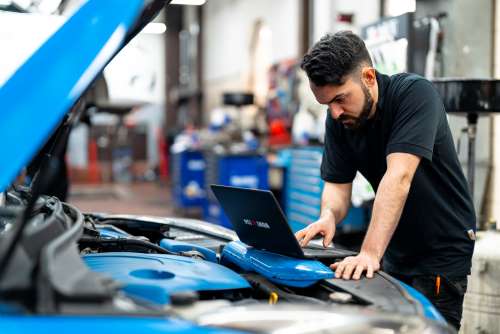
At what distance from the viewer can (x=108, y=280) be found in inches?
42.7

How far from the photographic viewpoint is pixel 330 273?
1.50m

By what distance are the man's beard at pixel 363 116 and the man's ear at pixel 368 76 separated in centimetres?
2

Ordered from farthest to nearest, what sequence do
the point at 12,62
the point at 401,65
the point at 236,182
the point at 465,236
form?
the point at 236,182
the point at 401,65
the point at 12,62
the point at 465,236

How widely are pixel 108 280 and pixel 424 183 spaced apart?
3.34 feet

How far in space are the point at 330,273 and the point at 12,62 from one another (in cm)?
120

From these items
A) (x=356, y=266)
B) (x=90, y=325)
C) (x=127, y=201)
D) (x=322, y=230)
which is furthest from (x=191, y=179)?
(x=90, y=325)

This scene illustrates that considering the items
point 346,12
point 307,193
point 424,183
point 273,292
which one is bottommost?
point 307,193

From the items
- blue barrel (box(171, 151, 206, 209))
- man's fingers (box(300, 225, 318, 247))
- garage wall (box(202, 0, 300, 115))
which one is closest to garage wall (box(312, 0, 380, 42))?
garage wall (box(202, 0, 300, 115))

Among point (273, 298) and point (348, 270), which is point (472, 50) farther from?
point (273, 298)

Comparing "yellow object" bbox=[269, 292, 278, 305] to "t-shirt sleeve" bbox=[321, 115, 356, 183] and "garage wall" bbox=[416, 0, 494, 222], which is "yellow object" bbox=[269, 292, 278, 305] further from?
"garage wall" bbox=[416, 0, 494, 222]

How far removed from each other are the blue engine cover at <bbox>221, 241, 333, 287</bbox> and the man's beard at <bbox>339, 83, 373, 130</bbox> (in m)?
0.46

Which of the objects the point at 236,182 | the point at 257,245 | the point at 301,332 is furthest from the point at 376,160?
the point at 236,182

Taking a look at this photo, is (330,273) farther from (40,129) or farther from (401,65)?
(401,65)

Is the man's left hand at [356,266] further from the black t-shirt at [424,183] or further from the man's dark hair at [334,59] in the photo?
the man's dark hair at [334,59]
